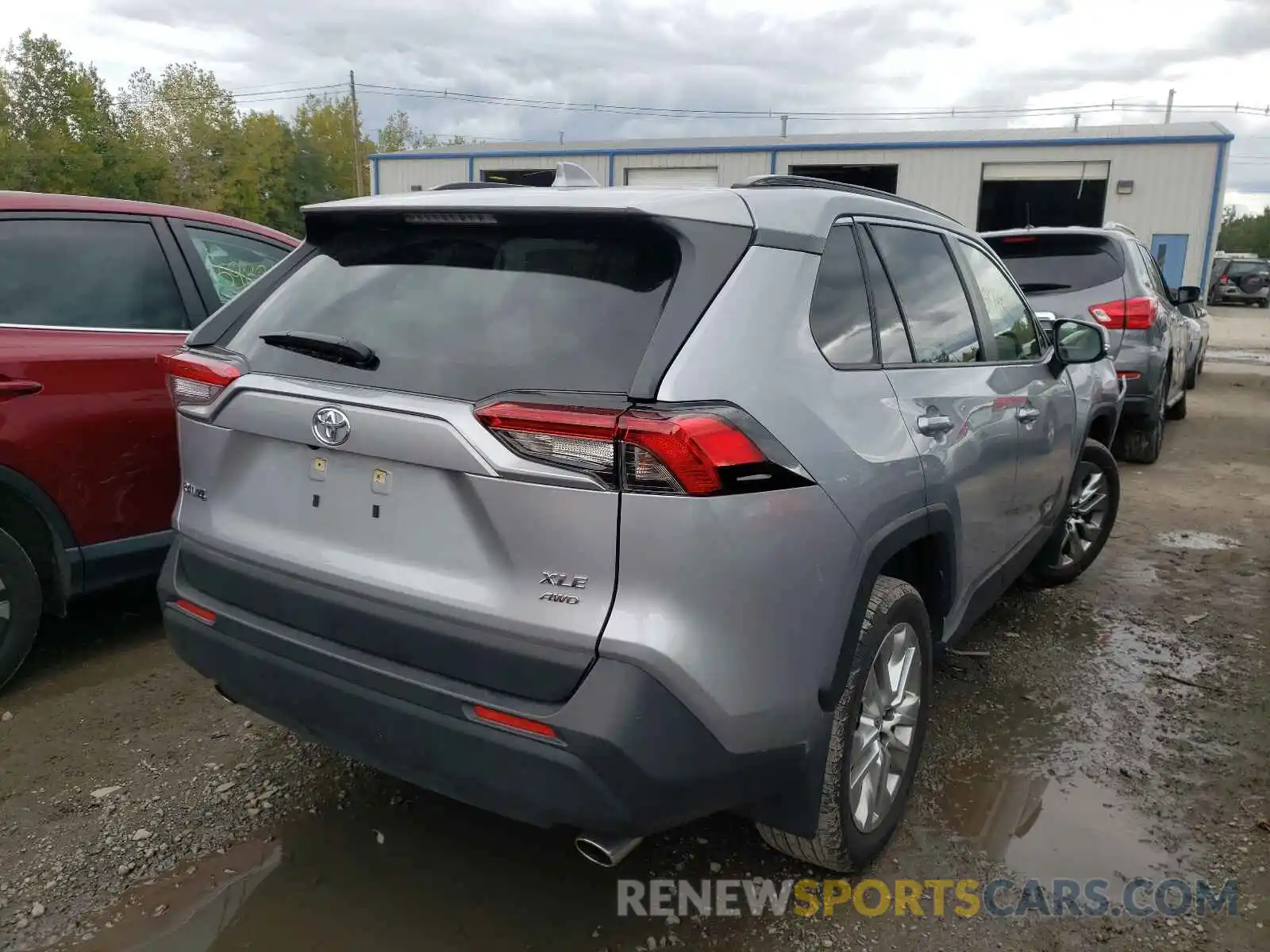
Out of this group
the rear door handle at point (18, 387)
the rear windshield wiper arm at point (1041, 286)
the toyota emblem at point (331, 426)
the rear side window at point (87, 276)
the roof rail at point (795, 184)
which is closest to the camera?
the toyota emblem at point (331, 426)

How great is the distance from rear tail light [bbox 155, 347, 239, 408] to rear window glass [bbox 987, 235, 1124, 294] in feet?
20.7

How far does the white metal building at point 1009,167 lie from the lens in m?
22.5

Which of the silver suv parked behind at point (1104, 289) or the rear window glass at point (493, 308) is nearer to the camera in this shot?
the rear window glass at point (493, 308)

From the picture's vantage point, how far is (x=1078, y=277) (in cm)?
739

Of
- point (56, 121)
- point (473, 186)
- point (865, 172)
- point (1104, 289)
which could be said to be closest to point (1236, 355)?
point (865, 172)

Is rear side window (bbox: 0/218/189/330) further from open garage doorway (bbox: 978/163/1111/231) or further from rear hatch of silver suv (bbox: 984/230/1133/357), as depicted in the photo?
open garage doorway (bbox: 978/163/1111/231)

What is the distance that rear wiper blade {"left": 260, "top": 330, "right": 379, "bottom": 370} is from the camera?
2.21 meters

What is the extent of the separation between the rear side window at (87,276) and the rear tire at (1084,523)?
4133 mm

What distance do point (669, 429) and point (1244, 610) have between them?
13.7 feet

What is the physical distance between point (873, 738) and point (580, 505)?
1.20m

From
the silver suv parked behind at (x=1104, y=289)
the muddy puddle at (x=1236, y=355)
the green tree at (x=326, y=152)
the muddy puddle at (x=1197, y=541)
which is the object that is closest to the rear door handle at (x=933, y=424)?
the muddy puddle at (x=1197, y=541)

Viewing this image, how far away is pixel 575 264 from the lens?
2125 mm

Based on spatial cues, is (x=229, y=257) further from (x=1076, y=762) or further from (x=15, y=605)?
(x=1076, y=762)

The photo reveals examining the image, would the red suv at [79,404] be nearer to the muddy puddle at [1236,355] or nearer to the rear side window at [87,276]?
the rear side window at [87,276]
